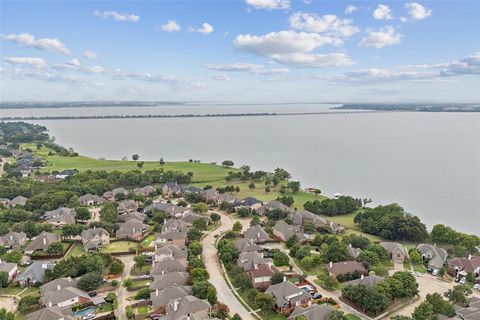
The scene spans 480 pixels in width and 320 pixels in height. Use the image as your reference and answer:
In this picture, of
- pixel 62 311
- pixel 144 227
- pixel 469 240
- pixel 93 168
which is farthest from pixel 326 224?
pixel 93 168

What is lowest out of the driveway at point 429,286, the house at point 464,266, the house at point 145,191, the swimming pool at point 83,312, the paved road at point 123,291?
the driveway at point 429,286

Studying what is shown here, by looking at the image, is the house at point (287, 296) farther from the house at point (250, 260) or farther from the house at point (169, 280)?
the house at point (169, 280)

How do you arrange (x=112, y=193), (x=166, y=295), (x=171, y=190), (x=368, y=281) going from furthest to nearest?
(x=171, y=190) < (x=112, y=193) < (x=368, y=281) < (x=166, y=295)

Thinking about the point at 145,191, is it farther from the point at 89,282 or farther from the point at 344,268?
the point at 344,268

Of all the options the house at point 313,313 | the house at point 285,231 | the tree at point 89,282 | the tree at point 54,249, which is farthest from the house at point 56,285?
the house at point 285,231

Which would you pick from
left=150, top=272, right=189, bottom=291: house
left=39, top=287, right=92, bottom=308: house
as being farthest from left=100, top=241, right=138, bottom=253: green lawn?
left=39, top=287, right=92, bottom=308: house

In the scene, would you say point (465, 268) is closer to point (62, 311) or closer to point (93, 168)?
point (62, 311)

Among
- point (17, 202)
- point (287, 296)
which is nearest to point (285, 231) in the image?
point (287, 296)
